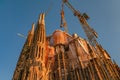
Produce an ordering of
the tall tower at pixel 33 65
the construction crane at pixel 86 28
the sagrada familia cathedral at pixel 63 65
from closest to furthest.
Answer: the tall tower at pixel 33 65
the sagrada familia cathedral at pixel 63 65
the construction crane at pixel 86 28

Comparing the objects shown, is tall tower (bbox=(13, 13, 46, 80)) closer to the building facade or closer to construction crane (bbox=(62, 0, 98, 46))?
the building facade

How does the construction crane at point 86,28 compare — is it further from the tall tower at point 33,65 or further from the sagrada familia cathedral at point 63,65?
the tall tower at point 33,65

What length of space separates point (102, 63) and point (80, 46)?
10775 millimetres

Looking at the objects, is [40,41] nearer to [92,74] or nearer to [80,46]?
[80,46]

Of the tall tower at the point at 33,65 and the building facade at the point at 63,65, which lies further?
the building facade at the point at 63,65

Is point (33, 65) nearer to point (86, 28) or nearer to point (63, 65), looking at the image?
point (63, 65)

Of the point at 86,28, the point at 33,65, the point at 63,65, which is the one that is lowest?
the point at 33,65

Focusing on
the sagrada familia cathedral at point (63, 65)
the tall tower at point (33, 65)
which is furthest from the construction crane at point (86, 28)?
the tall tower at point (33, 65)

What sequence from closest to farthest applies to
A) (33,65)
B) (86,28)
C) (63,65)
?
1. (33,65)
2. (63,65)
3. (86,28)

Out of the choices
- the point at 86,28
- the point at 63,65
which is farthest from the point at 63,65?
the point at 86,28

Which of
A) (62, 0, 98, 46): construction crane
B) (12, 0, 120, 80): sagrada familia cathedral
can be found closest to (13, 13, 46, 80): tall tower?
(12, 0, 120, 80): sagrada familia cathedral

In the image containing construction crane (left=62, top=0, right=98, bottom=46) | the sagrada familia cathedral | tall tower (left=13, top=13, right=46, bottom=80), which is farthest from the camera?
construction crane (left=62, top=0, right=98, bottom=46)

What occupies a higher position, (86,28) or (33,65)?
(86,28)

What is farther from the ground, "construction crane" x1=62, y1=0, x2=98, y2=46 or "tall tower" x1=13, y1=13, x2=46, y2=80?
"construction crane" x1=62, y1=0, x2=98, y2=46
